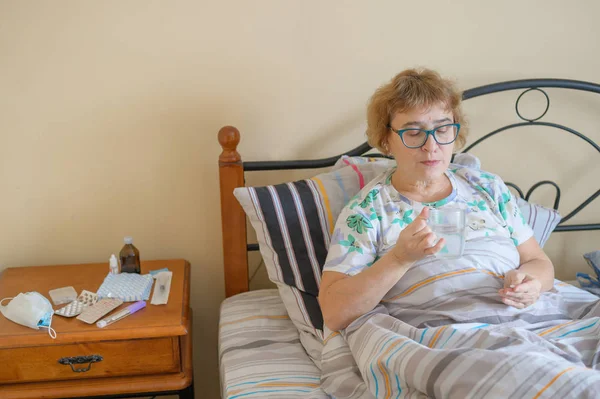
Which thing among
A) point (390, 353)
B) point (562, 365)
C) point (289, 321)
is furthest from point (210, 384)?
point (562, 365)

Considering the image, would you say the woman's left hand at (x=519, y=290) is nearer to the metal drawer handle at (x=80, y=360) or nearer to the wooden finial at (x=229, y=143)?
the wooden finial at (x=229, y=143)

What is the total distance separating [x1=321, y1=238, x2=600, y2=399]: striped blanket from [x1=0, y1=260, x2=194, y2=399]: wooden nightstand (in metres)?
0.42

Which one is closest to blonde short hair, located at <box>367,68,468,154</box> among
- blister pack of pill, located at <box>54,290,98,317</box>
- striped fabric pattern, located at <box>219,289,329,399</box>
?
striped fabric pattern, located at <box>219,289,329,399</box>

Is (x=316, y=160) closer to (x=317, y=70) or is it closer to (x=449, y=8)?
(x=317, y=70)

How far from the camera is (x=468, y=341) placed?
1169 millimetres

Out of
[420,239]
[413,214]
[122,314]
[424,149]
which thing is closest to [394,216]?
[413,214]

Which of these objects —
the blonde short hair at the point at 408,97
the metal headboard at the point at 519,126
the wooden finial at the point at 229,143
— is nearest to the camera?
the blonde short hair at the point at 408,97

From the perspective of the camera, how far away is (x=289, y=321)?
65.6 inches

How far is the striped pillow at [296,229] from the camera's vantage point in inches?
63.6

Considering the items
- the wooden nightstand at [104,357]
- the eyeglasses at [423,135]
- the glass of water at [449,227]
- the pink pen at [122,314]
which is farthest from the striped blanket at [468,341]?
the pink pen at [122,314]

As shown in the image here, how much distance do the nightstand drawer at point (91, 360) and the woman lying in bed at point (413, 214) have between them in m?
0.46

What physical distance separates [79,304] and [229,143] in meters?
0.63

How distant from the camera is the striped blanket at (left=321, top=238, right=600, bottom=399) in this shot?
100 centimetres

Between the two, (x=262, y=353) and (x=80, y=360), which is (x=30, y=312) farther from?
(x=262, y=353)
